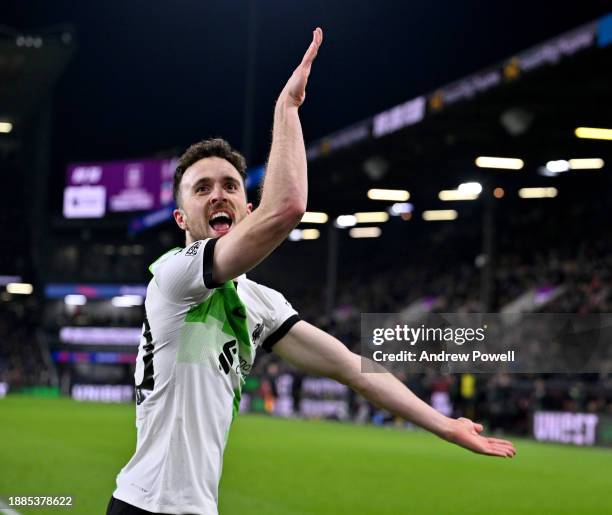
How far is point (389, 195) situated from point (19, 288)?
3454 cm

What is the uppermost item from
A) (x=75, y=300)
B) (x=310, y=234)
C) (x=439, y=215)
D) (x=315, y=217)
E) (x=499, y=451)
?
(x=439, y=215)

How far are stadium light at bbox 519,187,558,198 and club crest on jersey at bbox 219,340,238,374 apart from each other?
1419 inches

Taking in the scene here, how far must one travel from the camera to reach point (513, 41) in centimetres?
5225

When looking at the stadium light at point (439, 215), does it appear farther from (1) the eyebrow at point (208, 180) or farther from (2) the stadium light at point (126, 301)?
(1) the eyebrow at point (208, 180)

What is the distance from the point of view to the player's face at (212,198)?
3604mm

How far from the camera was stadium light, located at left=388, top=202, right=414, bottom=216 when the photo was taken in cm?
4369

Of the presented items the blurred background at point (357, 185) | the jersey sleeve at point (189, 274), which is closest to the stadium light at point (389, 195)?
the blurred background at point (357, 185)

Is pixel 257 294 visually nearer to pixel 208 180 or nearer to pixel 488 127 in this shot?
pixel 208 180

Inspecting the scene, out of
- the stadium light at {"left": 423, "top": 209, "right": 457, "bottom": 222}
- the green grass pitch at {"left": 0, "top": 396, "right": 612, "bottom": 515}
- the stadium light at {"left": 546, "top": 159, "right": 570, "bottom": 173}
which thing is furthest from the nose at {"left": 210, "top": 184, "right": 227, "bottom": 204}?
the stadium light at {"left": 423, "top": 209, "right": 457, "bottom": 222}

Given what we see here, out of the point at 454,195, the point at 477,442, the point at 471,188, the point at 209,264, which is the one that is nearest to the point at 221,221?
the point at 209,264

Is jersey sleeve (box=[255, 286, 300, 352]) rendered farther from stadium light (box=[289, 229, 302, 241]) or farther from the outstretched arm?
stadium light (box=[289, 229, 302, 241])

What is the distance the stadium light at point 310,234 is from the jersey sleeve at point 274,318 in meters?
46.8

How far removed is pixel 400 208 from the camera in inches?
1764

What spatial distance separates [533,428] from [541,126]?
8.75 metres
